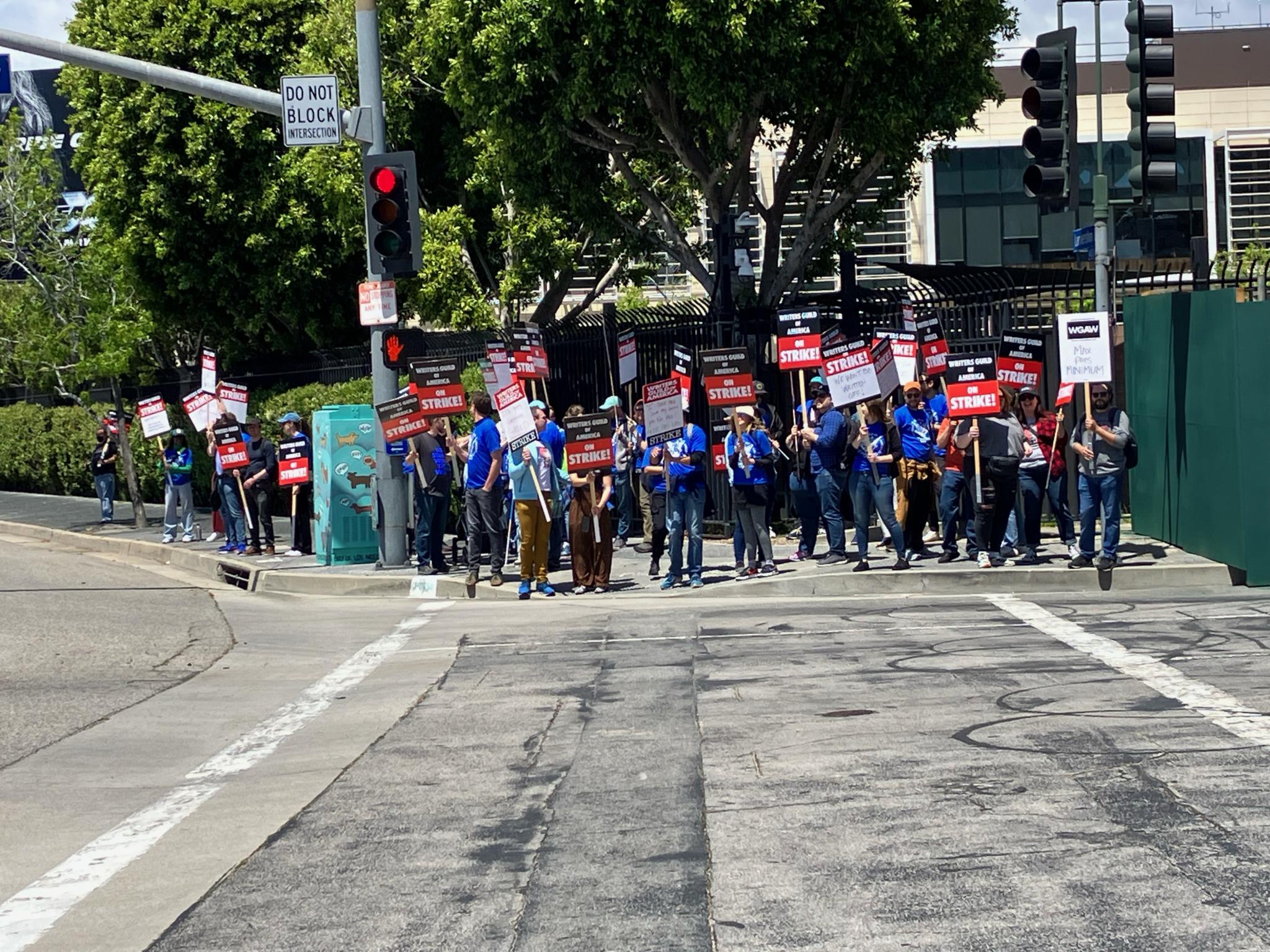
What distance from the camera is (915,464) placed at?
55.7 feet

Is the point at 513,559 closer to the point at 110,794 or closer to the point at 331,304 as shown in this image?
the point at 110,794

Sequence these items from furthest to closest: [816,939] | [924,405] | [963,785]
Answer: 1. [924,405]
2. [963,785]
3. [816,939]

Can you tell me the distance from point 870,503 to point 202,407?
11.0 metres

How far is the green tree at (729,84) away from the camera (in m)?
19.6

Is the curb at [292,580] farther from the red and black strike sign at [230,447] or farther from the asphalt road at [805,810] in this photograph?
the asphalt road at [805,810]

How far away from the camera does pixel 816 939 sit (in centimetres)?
538

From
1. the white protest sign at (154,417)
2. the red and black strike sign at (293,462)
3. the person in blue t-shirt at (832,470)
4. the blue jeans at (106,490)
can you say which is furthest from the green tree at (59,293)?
the person in blue t-shirt at (832,470)

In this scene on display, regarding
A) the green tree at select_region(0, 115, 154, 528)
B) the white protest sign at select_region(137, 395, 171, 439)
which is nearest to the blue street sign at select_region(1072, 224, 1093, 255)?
the white protest sign at select_region(137, 395, 171, 439)

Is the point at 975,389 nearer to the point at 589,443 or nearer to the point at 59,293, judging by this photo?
the point at 589,443

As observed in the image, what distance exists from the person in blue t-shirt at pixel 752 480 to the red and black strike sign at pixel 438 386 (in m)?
3.37

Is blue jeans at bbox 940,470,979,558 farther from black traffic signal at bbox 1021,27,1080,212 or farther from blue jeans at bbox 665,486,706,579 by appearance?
black traffic signal at bbox 1021,27,1080,212

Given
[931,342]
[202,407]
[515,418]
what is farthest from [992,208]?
[515,418]

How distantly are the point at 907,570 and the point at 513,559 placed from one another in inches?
214

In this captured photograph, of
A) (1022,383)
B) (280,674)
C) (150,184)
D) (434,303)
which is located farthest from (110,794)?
(150,184)
